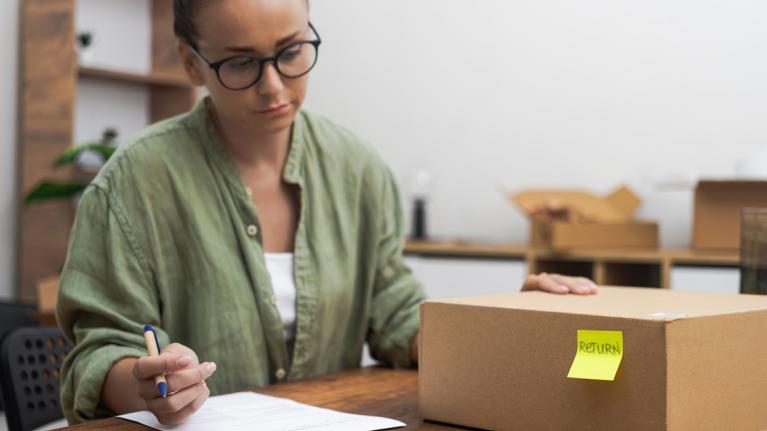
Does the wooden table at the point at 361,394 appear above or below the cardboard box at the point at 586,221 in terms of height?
below

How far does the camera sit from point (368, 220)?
5.49 ft

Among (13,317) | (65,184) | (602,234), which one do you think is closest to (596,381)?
(13,317)

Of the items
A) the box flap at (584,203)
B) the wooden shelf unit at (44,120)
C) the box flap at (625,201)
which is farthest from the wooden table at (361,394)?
the wooden shelf unit at (44,120)

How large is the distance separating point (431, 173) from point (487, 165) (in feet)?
0.83

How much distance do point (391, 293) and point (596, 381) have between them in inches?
28.1

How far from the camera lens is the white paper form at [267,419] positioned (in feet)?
3.47

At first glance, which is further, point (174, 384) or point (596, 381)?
point (174, 384)

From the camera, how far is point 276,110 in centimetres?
143

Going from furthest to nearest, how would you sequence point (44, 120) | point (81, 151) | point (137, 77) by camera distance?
point (137, 77) < point (44, 120) < point (81, 151)

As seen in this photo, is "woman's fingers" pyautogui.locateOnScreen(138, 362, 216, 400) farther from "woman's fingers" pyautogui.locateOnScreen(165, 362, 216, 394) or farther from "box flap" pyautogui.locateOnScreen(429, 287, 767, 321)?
"box flap" pyautogui.locateOnScreen(429, 287, 767, 321)

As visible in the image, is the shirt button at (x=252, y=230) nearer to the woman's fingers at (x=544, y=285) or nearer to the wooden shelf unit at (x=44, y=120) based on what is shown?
the woman's fingers at (x=544, y=285)

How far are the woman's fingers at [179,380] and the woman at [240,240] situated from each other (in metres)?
0.17

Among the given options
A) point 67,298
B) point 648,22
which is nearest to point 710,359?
point 67,298

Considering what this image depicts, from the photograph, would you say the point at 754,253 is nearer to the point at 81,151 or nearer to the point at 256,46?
the point at 256,46
